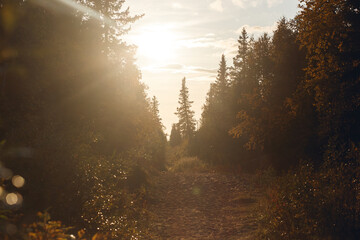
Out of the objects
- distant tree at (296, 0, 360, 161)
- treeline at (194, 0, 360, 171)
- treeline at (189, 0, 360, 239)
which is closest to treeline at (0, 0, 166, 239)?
treeline at (189, 0, 360, 239)

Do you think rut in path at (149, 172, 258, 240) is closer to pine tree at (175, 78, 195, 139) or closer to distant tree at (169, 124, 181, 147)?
pine tree at (175, 78, 195, 139)

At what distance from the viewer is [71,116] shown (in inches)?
587

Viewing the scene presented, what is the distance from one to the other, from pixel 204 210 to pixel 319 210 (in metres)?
6.16

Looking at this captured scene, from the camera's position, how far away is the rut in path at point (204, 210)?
9828 millimetres

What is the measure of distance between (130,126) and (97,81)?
3.99 metres

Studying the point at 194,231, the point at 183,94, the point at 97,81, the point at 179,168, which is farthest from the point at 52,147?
the point at 183,94

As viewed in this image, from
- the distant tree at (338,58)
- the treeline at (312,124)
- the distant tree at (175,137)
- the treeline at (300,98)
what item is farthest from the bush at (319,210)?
the distant tree at (175,137)

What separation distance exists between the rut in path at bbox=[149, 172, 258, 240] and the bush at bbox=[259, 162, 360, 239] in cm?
120

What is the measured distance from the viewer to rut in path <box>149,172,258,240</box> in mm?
9828

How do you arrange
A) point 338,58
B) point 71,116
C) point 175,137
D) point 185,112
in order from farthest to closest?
point 175,137 < point 185,112 < point 71,116 < point 338,58

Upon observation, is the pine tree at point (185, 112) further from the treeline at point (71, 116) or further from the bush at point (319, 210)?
the bush at point (319, 210)

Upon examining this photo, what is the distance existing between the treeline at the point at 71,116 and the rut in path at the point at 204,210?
3.68 ft

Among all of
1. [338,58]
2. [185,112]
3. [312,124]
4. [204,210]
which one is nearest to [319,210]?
[204,210]

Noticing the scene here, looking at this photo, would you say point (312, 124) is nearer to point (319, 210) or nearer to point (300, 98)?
point (300, 98)
